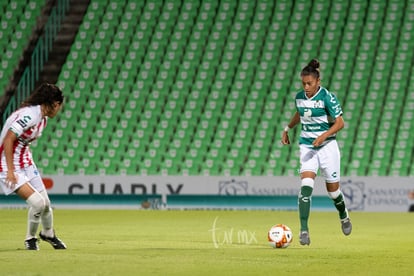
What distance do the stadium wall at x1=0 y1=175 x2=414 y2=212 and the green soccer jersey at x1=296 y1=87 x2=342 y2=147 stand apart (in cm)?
917

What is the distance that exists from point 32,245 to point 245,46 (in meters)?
15.7

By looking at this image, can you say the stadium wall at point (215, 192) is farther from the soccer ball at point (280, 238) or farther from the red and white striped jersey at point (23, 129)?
the red and white striped jersey at point (23, 129)

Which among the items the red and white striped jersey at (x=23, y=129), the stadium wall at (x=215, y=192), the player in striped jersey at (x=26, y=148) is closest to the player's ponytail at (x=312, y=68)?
the player in striped jersey at (x=26, y=148)

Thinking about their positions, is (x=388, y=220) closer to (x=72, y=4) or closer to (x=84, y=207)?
(x=84, y=207)

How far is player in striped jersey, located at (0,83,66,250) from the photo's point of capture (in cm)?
1037

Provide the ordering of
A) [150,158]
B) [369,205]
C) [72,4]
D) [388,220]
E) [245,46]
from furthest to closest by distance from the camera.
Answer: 1. [72,4]
2. [245,46]
3. [150,158]
4. [369,205]
5. [388,220]

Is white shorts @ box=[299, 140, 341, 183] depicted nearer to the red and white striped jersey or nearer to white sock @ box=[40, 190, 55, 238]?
white sock @ box=[40, 190, 55, 238]

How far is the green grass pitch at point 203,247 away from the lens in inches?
356

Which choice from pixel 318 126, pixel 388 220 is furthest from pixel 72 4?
pixel 318 126

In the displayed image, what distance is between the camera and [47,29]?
89.3 feet

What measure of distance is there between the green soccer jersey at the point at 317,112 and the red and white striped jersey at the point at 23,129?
125 inches

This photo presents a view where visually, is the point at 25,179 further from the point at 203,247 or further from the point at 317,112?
the point at 317,112

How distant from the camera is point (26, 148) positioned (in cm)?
1073

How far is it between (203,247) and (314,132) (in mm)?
1882
